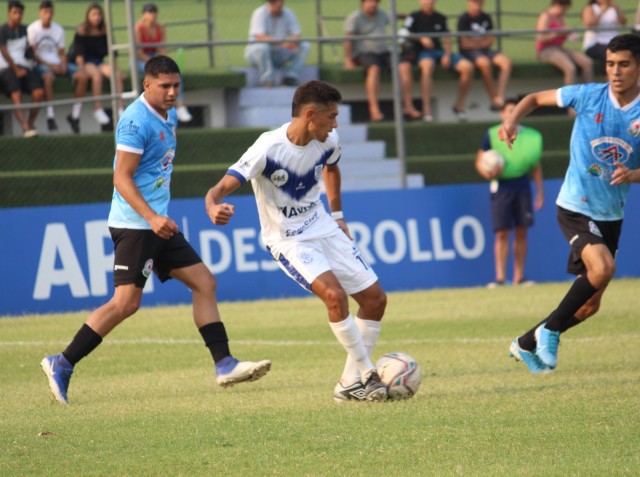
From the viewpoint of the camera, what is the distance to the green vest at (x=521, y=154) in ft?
50.9

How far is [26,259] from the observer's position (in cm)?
1384

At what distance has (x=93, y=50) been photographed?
1786 centimetres

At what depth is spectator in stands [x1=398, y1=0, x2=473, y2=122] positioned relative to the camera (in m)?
19.6

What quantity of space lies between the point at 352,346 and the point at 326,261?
0.58m

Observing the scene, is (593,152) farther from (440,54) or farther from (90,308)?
(440,54)

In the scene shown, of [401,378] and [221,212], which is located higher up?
[221,212]

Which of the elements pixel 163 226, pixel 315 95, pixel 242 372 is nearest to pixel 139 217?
pixel 163 226

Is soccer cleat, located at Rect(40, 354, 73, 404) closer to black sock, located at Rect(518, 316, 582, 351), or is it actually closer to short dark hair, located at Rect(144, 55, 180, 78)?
short dark hair, located at Rect(144, 55, 180, 78)

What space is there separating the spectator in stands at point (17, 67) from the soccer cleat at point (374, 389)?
1045 centimetres

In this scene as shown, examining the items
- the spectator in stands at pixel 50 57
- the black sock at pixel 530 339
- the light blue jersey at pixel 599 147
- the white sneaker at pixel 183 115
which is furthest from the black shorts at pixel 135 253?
the white sneaker at pixel 183 115

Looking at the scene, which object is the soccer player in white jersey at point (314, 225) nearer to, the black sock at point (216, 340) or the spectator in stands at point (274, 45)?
the black sock at point (216, 340)

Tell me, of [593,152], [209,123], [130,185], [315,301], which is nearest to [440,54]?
[209,123]

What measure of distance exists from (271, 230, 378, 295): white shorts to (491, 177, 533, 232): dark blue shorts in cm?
795

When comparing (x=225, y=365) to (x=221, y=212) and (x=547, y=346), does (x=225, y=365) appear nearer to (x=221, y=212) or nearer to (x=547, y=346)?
(x=221, y=212)
